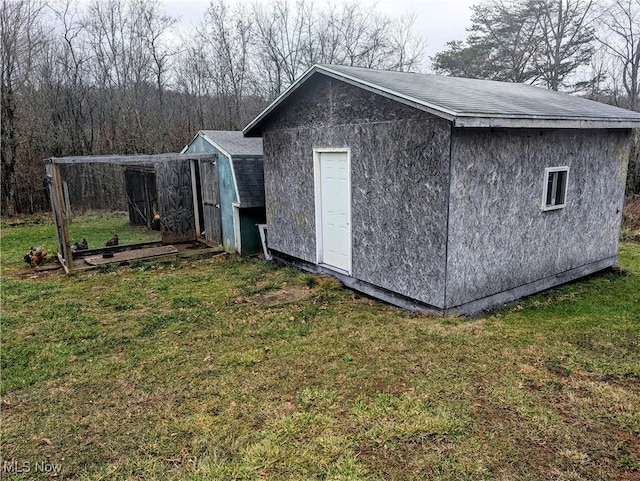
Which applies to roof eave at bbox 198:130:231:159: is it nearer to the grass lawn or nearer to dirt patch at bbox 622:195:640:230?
the grass lawn

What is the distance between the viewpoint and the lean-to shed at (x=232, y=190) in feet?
27.9

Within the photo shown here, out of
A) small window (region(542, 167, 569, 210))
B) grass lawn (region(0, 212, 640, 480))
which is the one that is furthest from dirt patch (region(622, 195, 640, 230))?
small window (region(542, 167, 569, 210))

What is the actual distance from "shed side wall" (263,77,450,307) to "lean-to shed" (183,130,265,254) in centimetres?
141

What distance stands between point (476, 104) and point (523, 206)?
153cm

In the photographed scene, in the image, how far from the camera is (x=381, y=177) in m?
5.57

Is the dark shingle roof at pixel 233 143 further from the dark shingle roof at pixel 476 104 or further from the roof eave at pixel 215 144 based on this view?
the dark shingle roof at pixel 476 104

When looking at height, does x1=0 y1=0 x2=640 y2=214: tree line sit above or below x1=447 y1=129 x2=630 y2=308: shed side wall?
above

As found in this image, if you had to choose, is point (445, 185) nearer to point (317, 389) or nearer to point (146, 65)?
point (317, 389)

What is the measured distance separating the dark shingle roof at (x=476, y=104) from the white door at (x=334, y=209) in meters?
1.13

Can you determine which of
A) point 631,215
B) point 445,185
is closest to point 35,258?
point 445,185

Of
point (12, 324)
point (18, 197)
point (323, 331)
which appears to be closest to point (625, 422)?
point (323, 331)

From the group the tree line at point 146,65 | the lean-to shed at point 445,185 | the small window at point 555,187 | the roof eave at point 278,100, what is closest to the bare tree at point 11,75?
the tree line at point 146,65

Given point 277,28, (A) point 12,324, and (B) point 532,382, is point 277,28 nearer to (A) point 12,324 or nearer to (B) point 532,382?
(A) point 12,324

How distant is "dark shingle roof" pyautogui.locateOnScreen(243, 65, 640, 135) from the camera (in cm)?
451
